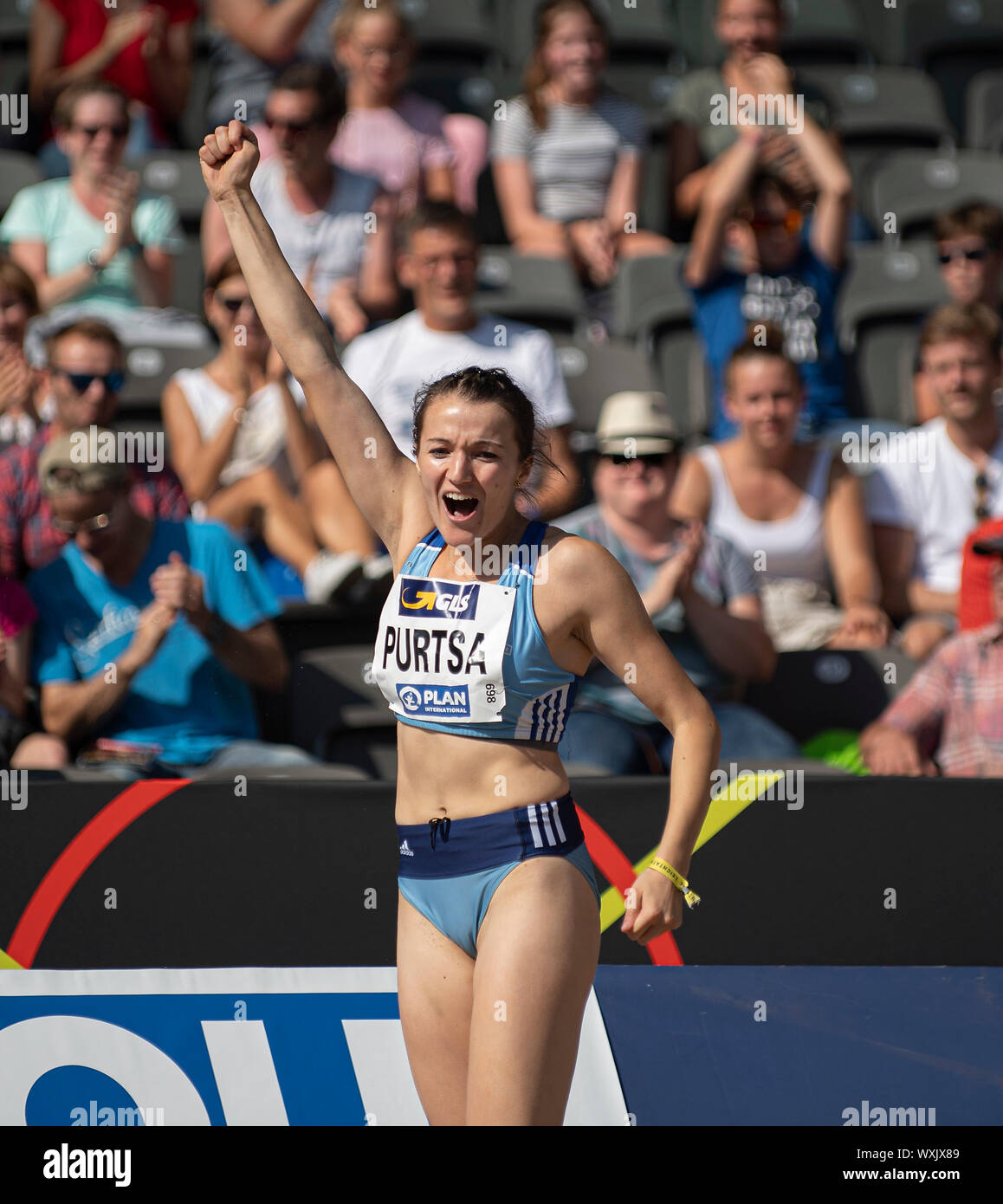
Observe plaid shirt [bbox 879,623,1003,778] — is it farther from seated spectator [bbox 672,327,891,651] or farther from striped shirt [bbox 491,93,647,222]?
striped shirt [bbox 491,93,647,222]

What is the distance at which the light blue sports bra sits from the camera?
287cm

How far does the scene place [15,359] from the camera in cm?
560

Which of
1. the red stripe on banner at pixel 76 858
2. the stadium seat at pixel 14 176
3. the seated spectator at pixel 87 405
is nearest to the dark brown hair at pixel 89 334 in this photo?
the seated spectator at pixel 87 405

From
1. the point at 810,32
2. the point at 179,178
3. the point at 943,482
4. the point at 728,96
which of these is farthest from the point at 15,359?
the point at 810,32

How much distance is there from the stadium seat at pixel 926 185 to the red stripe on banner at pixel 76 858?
17.3ft

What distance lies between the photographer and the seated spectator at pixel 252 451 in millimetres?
5480

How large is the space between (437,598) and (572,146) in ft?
15.5

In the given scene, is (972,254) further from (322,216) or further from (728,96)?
(322,216)

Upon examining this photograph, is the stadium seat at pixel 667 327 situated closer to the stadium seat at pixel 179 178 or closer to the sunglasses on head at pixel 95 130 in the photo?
the stadium seat at pixel 179 178

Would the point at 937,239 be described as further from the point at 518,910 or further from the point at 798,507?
the point at 518,910

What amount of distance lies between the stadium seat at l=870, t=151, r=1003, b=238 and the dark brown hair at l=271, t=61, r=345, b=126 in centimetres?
298

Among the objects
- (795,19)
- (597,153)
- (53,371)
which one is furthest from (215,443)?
(795,19)

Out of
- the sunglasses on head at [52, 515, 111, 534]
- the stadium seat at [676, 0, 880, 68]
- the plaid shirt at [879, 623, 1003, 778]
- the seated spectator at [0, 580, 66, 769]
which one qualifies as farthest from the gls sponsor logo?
the stadium seat at [676, 0, 880, 68]
